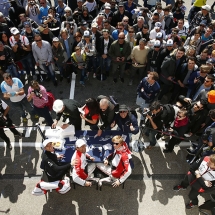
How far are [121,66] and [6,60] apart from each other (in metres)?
3.67

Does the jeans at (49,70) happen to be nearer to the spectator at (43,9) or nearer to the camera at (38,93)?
the camera at (38,93)

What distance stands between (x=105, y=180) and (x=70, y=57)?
4367 millimetres

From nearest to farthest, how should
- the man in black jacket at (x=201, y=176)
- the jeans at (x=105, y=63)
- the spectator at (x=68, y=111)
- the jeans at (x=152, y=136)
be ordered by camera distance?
the man in black jacket at (x=201, y=176) → the spectator at (x=68, y=111) → the jeans at (x=152, y=136) → the jeans at (x=105, y=63)

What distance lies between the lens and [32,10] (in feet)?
28.1

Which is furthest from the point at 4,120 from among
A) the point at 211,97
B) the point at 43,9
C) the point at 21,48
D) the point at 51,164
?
the point at 211,97

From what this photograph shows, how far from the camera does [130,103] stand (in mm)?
7547

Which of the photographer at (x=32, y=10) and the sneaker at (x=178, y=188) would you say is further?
the photographer at (x=32, y=10)

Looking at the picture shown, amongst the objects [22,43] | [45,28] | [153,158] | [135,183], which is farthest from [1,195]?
[45,28]

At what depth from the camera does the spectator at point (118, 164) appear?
4.68m

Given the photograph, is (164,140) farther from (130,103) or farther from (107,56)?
(107,56)

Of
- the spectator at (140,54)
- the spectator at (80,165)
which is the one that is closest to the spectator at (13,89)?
the spectator at (80,165)

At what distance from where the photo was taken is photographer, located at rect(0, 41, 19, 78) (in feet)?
22.2

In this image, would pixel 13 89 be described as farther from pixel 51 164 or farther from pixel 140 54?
pixel 140 54

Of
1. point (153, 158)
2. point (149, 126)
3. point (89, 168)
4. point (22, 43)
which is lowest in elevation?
point (153, 158)
